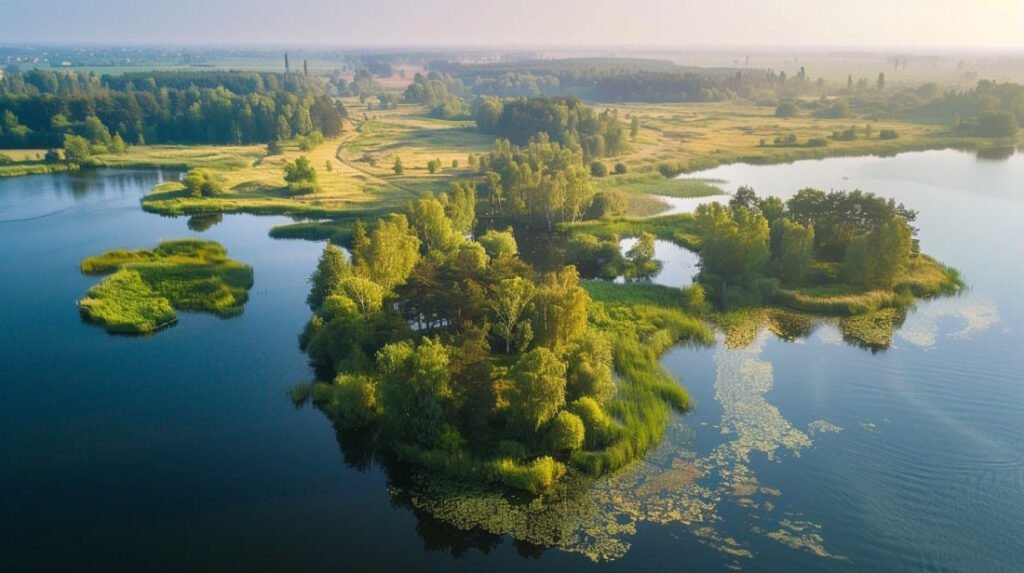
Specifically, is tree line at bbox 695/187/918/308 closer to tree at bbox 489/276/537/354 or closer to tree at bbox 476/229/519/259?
tree at bbox 476/229/519/259

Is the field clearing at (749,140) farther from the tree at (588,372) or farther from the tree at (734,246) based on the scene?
the tree at (588,372)

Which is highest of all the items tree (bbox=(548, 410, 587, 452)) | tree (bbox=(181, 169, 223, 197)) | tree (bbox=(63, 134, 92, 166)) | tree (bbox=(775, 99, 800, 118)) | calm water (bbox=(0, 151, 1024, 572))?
tree (bbox=(775, 99, 800, 118))

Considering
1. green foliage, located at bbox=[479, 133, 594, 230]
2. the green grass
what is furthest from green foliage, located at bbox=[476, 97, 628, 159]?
green foliage, located at bbox=[479, 133, 594, 230]

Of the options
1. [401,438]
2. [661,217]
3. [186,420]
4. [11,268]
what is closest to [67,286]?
[11,268]

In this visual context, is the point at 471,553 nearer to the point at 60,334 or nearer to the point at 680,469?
the point at 680,469

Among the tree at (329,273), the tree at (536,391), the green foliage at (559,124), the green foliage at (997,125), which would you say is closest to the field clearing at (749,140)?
the green foliage at (559,124)

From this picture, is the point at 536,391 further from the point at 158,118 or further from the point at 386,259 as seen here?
the point at 158,118

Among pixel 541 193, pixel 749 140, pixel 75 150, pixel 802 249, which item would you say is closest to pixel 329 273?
pixel 541 193
